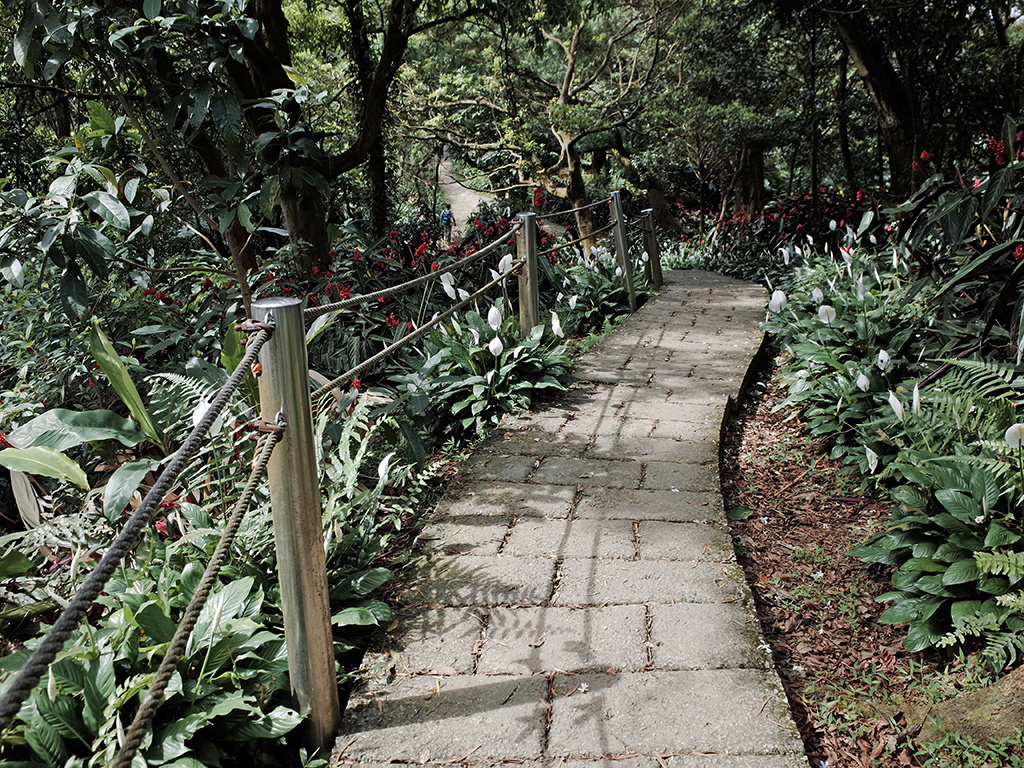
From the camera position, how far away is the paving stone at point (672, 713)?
72.1 inches

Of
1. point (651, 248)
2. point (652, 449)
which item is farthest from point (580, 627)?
point (651, 248)

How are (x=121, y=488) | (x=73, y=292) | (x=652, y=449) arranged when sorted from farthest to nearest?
(x=652, y=449), (x=73, y=292), (x=121, y=488)

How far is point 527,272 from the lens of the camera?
15.9ft

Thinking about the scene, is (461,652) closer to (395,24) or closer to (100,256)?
(100,256)

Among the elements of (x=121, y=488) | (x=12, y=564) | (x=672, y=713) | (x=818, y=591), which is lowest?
(x=818, y=591)

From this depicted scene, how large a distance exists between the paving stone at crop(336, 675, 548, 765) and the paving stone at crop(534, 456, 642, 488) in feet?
4.18

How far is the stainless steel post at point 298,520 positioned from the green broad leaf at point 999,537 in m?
1.84

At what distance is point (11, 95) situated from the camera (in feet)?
25.7

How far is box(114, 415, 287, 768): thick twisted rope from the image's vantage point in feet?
4.30

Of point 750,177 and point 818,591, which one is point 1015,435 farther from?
point 750,177

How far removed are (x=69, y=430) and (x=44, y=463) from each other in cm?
11

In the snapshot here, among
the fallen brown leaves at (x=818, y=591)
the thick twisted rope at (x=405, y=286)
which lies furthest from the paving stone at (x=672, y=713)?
the thick twisted rope at (x=405, y=286)

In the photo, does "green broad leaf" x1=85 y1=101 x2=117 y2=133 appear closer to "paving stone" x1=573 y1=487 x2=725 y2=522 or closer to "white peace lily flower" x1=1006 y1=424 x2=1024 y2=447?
"paving stone" x1=573 y1=487 x2=725 y2=522

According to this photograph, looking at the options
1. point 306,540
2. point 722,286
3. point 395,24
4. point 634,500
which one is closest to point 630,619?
point 634,500
